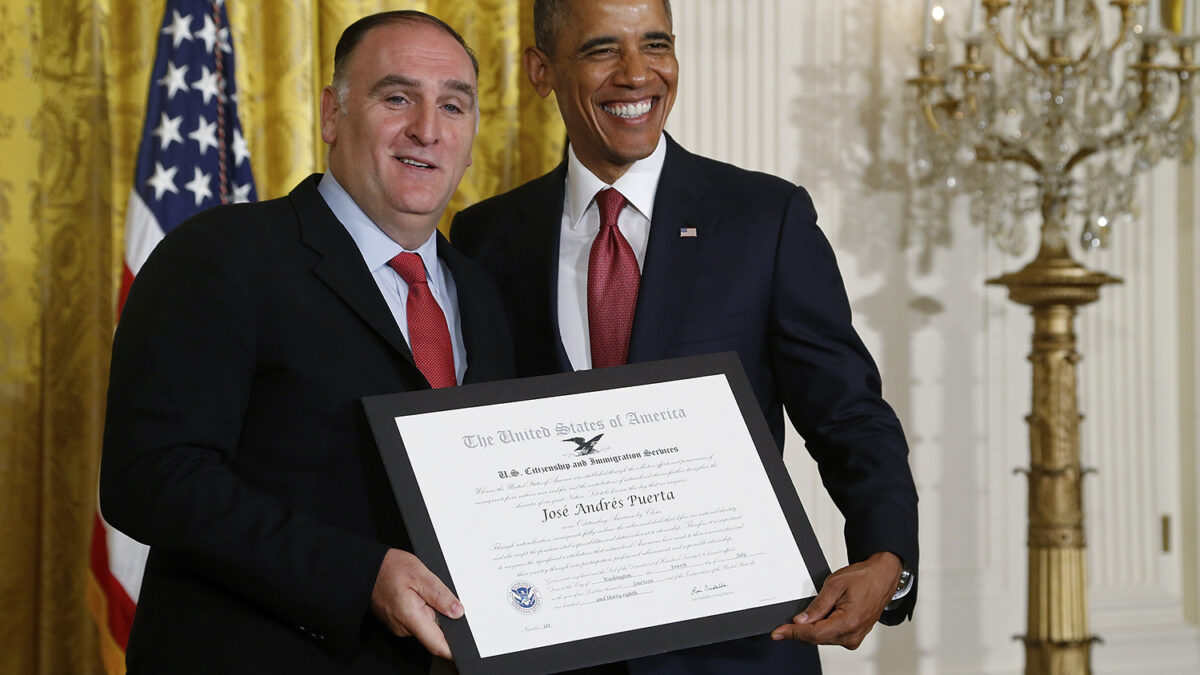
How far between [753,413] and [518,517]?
1.49ft

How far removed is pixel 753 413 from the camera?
1.87 meters

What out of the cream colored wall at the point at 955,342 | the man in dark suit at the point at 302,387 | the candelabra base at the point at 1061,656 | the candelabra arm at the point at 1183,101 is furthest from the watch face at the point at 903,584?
the candelabra arm at the point at 1183,101

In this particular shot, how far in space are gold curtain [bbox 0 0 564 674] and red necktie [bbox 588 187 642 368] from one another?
1.56 m

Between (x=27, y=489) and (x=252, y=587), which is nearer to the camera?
(x=252, y=587)

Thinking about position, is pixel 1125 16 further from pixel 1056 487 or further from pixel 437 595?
pixel 437 595

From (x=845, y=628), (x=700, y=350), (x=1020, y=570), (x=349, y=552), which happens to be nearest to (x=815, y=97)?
(x=1020, y=570)

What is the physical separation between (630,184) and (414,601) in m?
1.07

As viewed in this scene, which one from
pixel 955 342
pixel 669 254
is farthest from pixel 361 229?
pixel 955 342

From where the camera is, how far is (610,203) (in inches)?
90.3

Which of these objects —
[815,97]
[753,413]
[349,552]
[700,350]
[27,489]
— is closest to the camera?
[349,552]

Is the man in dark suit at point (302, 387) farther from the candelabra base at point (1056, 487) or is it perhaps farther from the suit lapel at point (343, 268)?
the candelabra base at point (1056, 487)

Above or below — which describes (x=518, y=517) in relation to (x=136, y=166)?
below

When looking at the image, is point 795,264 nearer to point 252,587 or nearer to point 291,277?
point 291,277

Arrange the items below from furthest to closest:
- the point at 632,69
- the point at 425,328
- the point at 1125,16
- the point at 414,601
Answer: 1. the point at 1125,16
2. the point at 632,69
3. the point at 425,328
4. the point at 414,601
